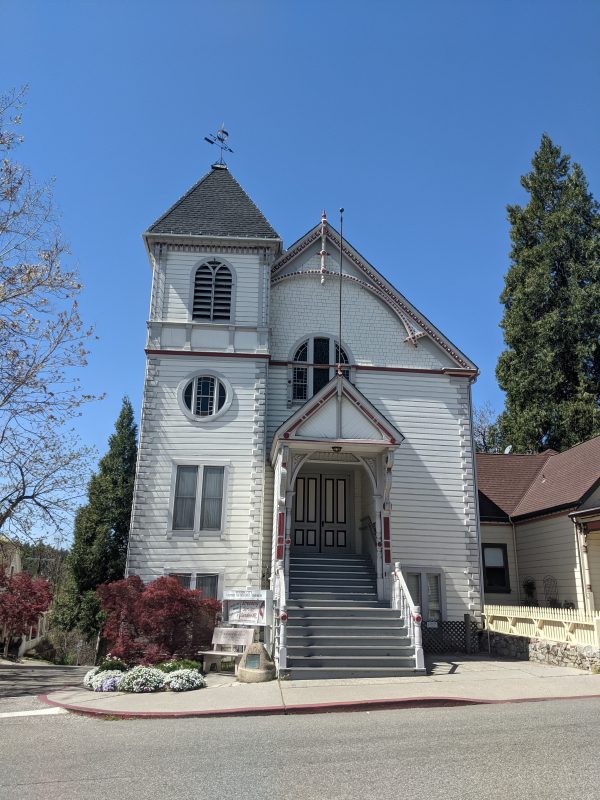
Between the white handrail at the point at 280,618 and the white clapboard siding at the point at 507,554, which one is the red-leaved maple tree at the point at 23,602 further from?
the white clapboard siding at the point at 507,554

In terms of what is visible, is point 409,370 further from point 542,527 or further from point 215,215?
point 215,215

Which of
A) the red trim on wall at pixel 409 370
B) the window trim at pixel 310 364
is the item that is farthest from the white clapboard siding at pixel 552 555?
the window trim at pixel 310 364

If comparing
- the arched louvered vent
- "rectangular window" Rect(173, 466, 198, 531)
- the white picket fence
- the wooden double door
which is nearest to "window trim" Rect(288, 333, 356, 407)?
the arched louvered vent

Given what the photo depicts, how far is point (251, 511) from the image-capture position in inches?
681

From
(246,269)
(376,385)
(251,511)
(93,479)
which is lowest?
(251,511)

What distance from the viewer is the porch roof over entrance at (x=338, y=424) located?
1600cm

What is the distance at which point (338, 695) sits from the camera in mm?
10867

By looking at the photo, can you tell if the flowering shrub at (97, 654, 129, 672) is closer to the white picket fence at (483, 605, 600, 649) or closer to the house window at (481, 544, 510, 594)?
the white picket fence at (483, 605, 600, 649)

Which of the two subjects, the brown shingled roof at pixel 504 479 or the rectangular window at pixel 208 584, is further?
the brown shingled roof at pixel 504 479

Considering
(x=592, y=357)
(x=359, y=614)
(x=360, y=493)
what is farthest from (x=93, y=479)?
(x=592, y=357)

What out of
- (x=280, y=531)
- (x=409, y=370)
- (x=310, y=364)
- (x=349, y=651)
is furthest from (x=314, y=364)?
(x=349, y=651)

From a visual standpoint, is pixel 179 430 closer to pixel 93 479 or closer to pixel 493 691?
pixel 93 479

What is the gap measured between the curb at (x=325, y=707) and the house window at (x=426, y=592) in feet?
24.0

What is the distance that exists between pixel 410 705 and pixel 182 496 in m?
9.01
